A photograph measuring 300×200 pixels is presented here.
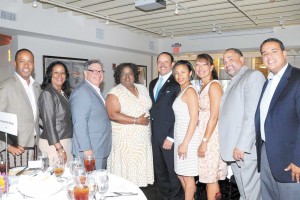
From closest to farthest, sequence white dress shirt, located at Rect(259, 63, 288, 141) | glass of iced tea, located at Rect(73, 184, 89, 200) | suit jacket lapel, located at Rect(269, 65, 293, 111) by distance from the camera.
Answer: glass of iced tea, located at Rect(73, 184, 89, 200)
suit jacket lapel, located at Rect(269, 65, 293, 111)
white dress shirt, located at Rect(259, 63, 288, 141)

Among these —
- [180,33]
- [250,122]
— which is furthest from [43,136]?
[180,33]

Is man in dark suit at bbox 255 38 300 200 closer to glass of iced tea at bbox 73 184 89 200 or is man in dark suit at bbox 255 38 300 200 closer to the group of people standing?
the group of people standing

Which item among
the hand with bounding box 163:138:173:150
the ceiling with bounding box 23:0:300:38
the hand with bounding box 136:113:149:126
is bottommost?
the hand with bounding box 163:138:173:150

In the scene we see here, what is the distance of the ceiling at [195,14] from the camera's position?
17.3ft

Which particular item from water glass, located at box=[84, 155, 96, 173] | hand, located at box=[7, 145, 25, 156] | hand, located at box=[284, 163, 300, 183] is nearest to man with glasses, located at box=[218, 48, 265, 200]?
hand, located at box=[284, 163, 300, 183]

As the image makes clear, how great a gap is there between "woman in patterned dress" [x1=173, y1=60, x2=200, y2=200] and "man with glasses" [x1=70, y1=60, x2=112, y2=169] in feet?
2.43

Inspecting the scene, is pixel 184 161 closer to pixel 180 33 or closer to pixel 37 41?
pixel 37 41

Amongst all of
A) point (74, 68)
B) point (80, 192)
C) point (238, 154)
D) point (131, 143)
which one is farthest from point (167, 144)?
point (74, 68)

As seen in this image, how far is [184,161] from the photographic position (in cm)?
288

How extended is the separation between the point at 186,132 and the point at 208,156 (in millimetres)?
322

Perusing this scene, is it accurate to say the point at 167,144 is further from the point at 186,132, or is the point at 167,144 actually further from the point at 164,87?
the point at 164,87

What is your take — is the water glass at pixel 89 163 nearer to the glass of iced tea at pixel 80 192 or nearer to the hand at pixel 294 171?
the glass of iced tea at pixel 80 192

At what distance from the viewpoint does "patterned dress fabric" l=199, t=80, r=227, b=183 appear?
2.79 m

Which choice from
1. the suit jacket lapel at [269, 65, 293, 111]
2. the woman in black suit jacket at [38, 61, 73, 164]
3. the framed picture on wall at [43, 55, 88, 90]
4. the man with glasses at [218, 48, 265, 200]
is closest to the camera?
the suit jacket lapel at [269, 65, 293, 111]
